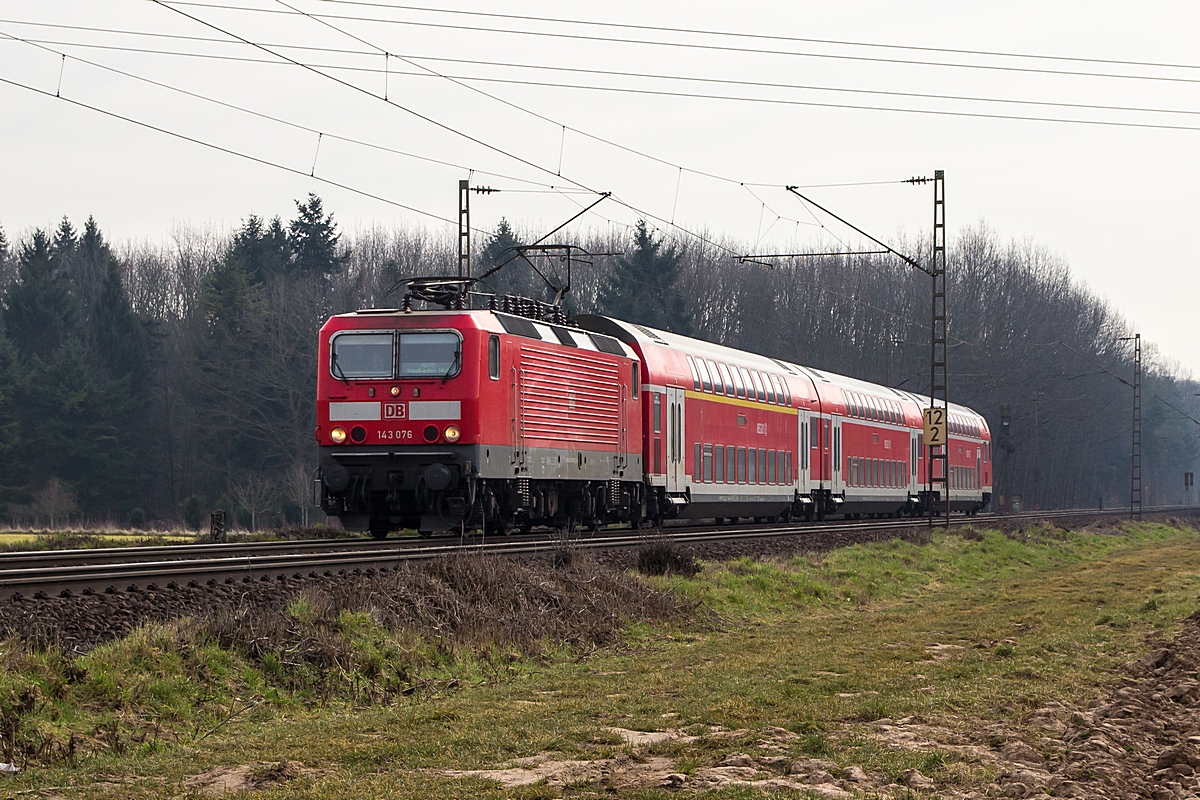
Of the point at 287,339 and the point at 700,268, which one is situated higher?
the point at 700,268

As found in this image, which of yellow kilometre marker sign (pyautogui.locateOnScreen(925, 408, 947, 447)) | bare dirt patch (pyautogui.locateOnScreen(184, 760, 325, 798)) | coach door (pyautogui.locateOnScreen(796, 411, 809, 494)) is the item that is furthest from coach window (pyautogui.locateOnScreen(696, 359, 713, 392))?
bare dirt patch (pyautogui.locateOnScreen(184, 760, 325, 798))

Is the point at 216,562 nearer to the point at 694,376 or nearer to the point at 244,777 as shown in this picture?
the point at 244,777

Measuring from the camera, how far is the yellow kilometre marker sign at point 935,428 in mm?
37688

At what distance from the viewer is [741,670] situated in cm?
1405

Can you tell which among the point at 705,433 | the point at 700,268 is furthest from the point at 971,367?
the point at 705,433

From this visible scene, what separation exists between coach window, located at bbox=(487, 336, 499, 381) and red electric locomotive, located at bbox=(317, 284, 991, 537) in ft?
0.12

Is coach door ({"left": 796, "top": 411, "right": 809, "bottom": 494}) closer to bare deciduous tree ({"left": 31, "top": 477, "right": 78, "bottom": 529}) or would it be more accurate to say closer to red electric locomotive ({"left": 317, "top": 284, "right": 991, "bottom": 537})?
red electric locomotive ({"left": 317, "top": 284, "right": 991, "bottom": 537})

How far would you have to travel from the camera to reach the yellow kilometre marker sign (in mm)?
37688

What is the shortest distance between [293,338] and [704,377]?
42563 mm

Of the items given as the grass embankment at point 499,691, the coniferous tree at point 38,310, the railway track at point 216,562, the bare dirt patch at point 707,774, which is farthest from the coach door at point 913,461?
the coniferous tree at point 38,310

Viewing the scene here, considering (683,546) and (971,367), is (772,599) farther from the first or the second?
(971,367)

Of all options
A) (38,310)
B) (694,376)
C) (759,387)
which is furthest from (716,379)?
(38,310)

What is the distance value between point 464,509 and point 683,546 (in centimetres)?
376

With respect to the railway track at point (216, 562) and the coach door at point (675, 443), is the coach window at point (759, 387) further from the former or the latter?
the railway track at point (216, 562)
